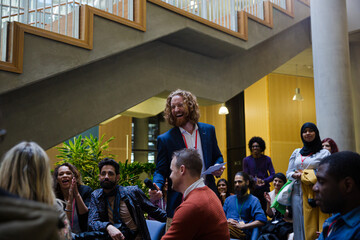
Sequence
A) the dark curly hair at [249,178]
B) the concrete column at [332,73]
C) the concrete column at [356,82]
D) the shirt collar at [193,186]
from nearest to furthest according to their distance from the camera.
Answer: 1. the shirt collar at [193,186]
2. the dark curly hair at [249,178]
3. the concrete column at [332,73]
4. the concrete column at [356,82]

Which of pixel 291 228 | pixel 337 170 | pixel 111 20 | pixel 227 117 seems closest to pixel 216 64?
pixel 111 20

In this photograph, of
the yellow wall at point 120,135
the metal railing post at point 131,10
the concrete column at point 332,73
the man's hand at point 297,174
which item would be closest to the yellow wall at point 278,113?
the yellow wall at point 120,135

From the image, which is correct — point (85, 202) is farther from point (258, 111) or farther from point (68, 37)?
point (258, 111)

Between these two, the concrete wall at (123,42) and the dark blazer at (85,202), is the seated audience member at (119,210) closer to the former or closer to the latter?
the dark blazer at (85,202)

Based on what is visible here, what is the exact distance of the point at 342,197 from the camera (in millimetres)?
1515

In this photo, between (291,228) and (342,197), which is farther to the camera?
(291,228)

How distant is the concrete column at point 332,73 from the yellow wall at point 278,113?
4.70 m

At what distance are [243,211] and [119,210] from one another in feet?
5.93

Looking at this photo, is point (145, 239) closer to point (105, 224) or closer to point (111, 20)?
point (105, 224)

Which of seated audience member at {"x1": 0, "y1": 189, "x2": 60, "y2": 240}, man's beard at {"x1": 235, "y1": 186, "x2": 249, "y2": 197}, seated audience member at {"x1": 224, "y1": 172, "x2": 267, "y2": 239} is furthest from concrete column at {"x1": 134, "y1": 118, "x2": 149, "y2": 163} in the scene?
seated audience member at {"x1": 0, "y1": 189, "x2": 60, "y2": 240}

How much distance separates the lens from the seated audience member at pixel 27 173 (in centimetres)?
125

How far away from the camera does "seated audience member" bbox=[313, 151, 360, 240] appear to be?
4.88ft

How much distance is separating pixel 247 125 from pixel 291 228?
22.5 ft

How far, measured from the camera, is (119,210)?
3090mm
